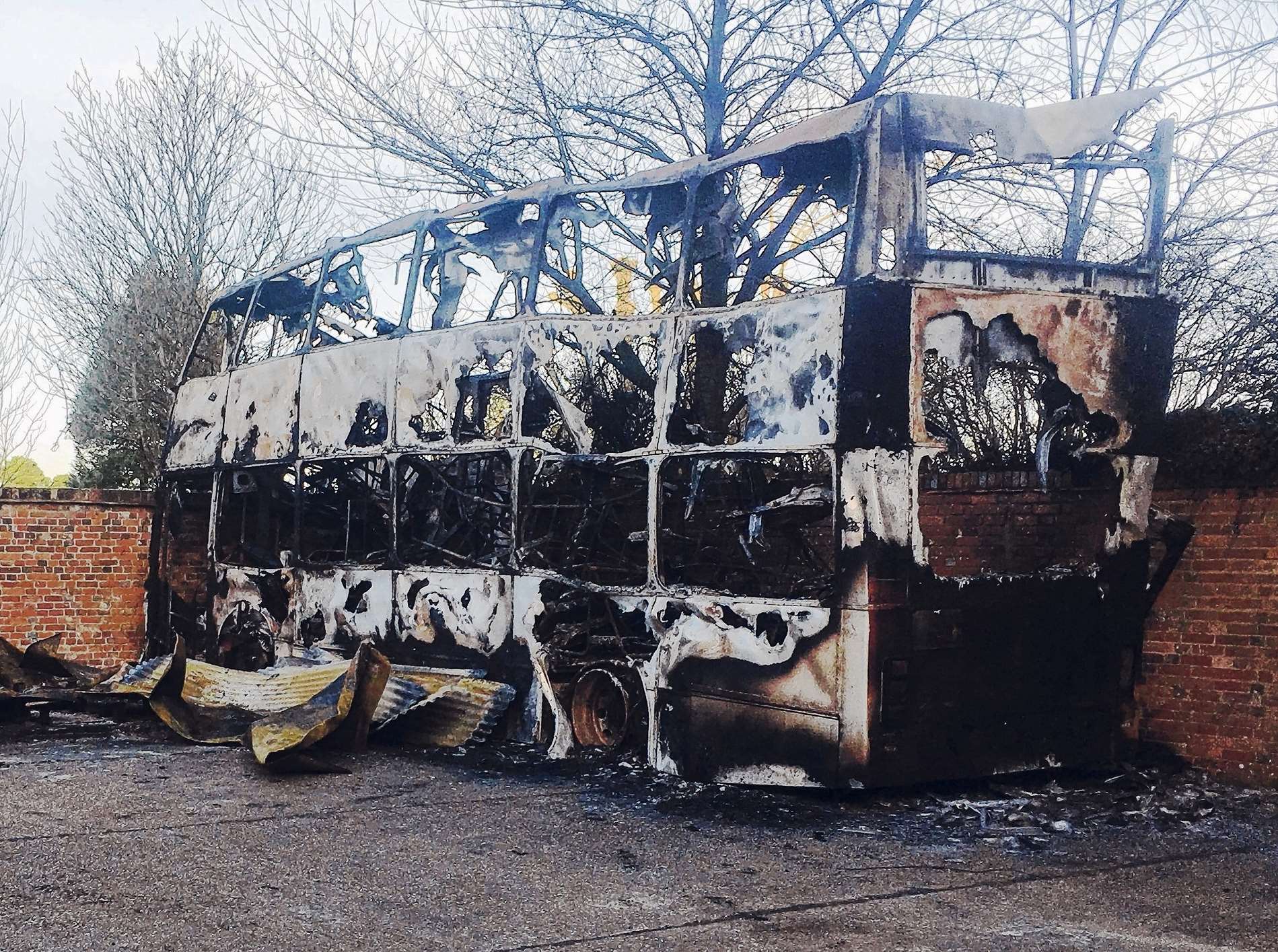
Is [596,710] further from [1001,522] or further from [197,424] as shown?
[197,424]

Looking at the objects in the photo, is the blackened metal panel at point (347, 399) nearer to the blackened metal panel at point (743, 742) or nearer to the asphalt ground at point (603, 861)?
the asphalt ground at point (603, 861)

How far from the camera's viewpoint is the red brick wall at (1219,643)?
6.82 metres

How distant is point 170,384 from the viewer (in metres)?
22.0

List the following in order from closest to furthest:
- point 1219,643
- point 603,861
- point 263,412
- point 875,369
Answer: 1. point 603,861
2. point 875,369
3. point 1219,643
4. point 263,412

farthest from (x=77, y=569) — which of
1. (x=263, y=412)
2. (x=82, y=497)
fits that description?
(x=263, y=412)

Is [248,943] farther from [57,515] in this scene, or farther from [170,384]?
[170,384]

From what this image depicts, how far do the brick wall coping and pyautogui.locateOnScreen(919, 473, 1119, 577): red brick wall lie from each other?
304 inches

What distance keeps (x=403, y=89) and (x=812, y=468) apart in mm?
7125

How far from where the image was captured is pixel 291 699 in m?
8.53

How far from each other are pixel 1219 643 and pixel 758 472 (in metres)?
2.91

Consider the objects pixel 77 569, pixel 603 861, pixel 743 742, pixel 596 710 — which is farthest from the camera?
pixel 77 569

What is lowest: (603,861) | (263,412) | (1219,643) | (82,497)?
(603,861)

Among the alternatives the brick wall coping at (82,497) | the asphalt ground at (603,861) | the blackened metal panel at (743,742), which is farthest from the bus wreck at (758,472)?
the brick wall coping at (82,497)

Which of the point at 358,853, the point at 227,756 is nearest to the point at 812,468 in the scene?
the point at 358,853
